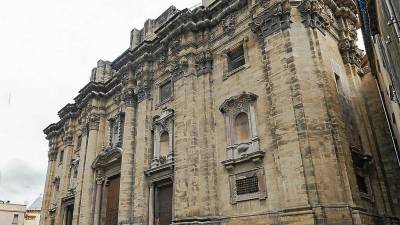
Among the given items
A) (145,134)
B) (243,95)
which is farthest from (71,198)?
(243,95)

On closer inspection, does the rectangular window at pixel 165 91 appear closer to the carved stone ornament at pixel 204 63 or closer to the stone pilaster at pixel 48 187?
the carved stone ornament at pixel 204 63

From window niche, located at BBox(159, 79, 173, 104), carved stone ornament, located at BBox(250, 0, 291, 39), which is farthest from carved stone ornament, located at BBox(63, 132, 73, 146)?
→ carved stone ornament, located at BBox(250, 0, 291, 39)

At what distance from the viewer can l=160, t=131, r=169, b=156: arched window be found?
18539mm

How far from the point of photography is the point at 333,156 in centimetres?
1234

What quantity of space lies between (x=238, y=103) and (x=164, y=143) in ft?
17.1

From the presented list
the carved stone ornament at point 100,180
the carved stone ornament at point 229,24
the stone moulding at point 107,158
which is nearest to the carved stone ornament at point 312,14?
the carved stone ornament at point 229,24

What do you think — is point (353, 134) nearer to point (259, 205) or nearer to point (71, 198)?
point (259, 205)

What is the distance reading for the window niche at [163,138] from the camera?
18156 mm

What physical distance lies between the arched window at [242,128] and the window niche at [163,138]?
399 cm

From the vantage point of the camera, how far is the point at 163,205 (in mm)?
17828

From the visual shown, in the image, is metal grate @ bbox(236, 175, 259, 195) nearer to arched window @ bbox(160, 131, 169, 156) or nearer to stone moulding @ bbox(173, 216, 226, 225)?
stone moulding @ bbox(173, 216, 226, 225)

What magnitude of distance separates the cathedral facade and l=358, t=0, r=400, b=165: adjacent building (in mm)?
1124

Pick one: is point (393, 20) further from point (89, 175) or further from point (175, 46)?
point (89, 175)

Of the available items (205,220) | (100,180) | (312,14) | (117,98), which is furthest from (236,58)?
(100,180)
